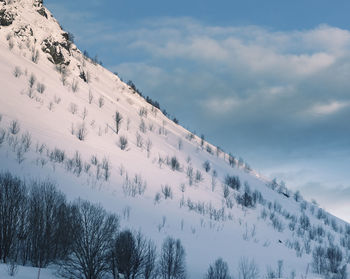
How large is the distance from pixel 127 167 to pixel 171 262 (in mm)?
18619

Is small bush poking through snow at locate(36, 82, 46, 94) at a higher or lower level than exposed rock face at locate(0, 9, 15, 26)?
lower

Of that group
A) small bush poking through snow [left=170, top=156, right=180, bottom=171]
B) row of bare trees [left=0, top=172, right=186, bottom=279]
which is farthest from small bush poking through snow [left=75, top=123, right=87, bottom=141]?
row of bare trees [left=0, top=172, right=186, bottom=279]

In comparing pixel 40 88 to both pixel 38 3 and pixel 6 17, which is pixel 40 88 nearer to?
pixel 6 17

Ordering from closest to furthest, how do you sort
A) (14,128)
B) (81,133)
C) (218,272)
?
1. (218,272)
2. (14,128)
3. (81,133)

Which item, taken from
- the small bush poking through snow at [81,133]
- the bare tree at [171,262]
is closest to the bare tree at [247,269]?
the bare tree at [171,262]

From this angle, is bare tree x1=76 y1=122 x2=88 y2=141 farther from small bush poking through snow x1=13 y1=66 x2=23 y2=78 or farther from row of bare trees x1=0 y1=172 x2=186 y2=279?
row of bare trees x1=0 y1=172 x2=186 y2=279

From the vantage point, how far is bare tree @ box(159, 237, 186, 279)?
104 ft

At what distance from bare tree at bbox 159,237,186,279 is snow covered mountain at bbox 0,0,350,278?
1.71 metres

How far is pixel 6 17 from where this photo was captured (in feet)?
196

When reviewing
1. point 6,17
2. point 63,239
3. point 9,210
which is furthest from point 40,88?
point 63,239

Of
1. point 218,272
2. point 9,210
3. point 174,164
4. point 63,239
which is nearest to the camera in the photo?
point 9,210

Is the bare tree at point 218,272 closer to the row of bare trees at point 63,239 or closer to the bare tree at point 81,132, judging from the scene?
the row of bare trees at point 63,239

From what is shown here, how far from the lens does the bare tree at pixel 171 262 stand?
31.8 m

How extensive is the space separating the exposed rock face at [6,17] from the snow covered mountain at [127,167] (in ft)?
0.50
